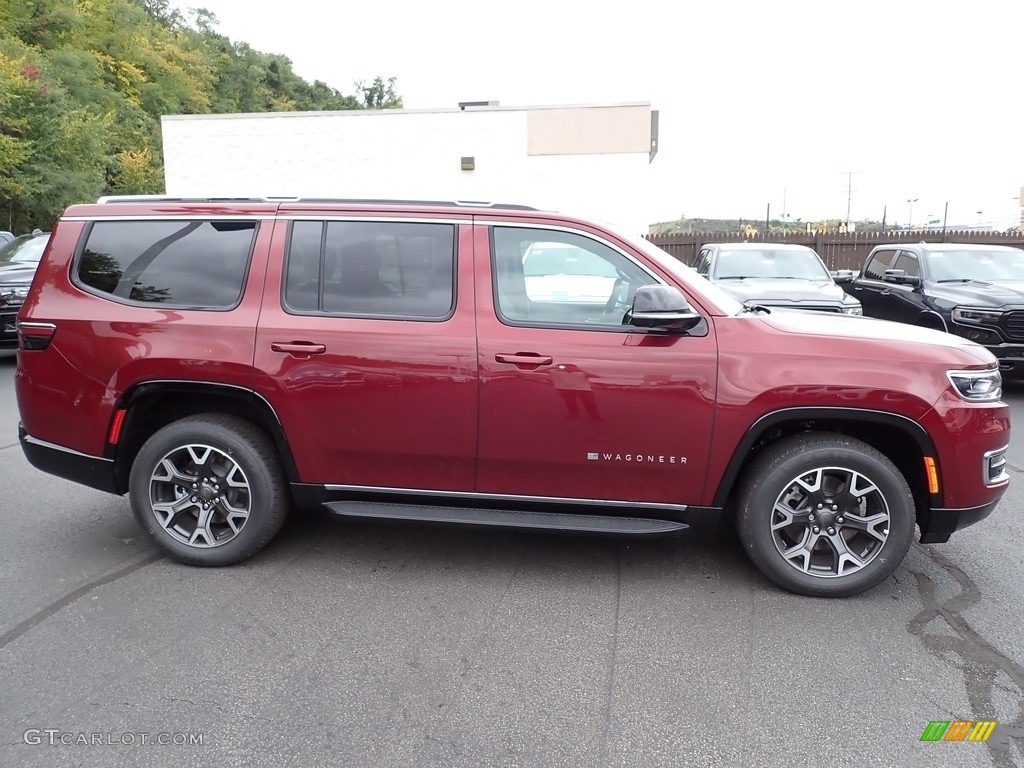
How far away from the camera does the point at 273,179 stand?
88.4 feet

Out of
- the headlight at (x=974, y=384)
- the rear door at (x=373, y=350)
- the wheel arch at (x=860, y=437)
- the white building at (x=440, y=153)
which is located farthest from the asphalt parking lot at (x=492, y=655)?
the white building at (x=440, y=153)

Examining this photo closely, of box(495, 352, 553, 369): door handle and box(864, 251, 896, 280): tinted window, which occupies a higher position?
box(864, 251, 896, 280): tinted window

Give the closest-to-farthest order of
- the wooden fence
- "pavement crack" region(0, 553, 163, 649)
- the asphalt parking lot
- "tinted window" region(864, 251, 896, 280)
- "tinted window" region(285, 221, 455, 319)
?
the asphalt parking lot
"pavement crack" region(0, 553, 163, 649)
"tinted window" region(285, 221, 455, 319)
"tinted window" region(864, 251, 896, 280)
the wooden fence

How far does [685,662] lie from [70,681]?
2488 millimetres

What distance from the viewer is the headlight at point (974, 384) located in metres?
3.55

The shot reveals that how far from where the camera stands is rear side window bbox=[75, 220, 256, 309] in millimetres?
3965

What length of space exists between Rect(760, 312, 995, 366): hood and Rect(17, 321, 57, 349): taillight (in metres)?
3.74

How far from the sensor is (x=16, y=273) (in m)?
10.6

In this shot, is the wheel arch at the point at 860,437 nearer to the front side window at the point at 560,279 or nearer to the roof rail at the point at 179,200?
the front side window at the point at 560,279

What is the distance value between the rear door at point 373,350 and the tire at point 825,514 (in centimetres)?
146

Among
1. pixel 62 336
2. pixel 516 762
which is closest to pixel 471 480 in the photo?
pixel 516 762

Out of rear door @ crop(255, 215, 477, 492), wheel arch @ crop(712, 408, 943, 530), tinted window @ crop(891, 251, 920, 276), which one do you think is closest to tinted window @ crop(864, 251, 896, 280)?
tinted window @ crop(891, 251, 920, 276)

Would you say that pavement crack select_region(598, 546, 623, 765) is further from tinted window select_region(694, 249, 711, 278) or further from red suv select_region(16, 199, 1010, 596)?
tinted window select_region(694, 249, 711, 278)

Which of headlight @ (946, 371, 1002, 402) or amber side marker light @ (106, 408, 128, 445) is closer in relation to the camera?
headlight @ (946, 371, 1002, 402)
